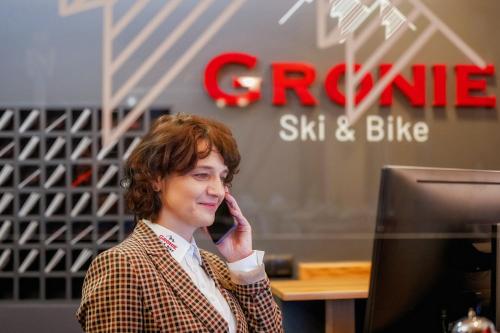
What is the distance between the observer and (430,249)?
138 cm

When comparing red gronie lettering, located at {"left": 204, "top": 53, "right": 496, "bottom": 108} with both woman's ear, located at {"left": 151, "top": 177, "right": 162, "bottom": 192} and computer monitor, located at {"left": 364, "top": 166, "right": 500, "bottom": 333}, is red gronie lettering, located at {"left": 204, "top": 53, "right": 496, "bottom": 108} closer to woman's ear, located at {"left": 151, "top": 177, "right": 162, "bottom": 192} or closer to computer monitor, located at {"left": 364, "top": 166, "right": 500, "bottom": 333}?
woman's ear, located at {"left": 151, "top": 177, "right": 162, "bottom": 192}

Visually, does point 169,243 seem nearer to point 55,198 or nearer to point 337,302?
point 337,302

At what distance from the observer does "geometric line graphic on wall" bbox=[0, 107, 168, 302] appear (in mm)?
3139

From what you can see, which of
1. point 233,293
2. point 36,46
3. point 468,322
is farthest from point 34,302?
point 468,322

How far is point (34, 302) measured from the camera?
318 cm

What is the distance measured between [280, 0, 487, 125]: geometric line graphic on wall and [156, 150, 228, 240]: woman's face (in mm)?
2239

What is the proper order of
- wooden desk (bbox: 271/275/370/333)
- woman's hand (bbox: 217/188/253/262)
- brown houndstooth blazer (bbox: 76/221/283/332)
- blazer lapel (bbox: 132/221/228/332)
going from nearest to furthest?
brown houndstooth blazer (bbox: 76/221/283/332) → blazer lapel (bbox: 132/221/228/332) → woman's hand (bbox: 217/188/253/262) → wooden desk (bbox: 271/275/370/333)

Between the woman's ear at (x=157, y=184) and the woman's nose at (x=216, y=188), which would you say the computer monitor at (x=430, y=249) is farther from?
the woman's ear at (x=157, y=184)

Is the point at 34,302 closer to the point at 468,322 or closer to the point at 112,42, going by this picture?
the point at 112,42

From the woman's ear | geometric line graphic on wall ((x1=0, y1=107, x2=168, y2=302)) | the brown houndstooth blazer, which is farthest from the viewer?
geometric line graphic on wall ((x1=0, y1=107, x2=168, y2=302))

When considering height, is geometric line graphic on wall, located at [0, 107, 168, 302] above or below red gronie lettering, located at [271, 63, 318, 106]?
below

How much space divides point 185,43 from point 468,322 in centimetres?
261

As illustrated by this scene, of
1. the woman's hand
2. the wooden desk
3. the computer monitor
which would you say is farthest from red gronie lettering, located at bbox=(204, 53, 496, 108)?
the computer monitor

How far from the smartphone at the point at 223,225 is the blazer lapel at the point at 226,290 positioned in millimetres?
58
